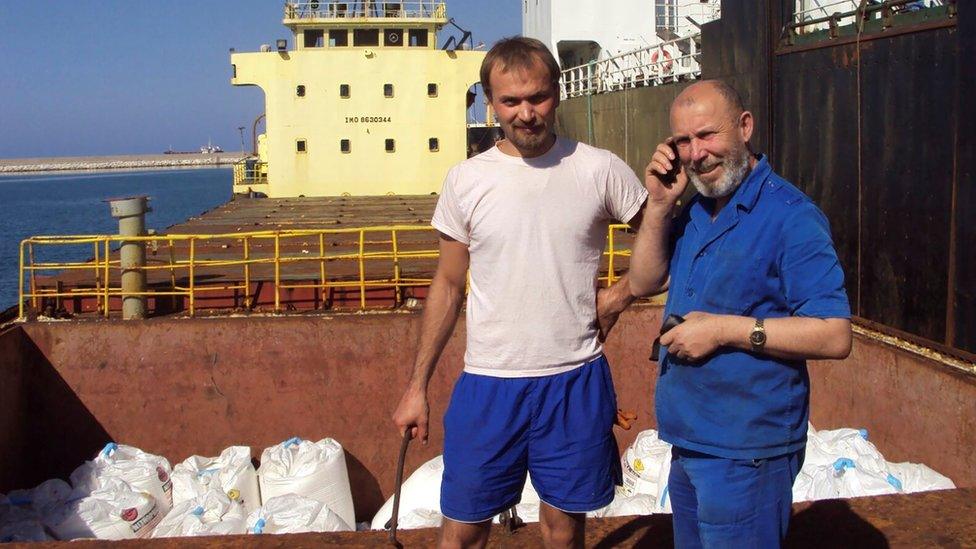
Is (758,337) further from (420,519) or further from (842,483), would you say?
(420,519)

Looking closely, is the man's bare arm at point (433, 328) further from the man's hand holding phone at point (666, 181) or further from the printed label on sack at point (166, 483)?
the printed label on sack at point (166, 483)

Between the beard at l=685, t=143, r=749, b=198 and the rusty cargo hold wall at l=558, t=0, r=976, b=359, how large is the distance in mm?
4775

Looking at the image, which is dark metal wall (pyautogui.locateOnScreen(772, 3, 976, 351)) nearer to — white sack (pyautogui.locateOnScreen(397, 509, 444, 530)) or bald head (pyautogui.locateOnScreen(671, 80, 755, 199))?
white sack (pyautogui.locateOnScreen(397, 509, 444, 530))

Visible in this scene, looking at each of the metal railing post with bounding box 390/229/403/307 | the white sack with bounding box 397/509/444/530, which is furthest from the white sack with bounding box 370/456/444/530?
the metal railing post with bounding box 390/229/403/307

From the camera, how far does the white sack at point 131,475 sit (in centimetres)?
777

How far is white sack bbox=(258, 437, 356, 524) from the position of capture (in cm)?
797

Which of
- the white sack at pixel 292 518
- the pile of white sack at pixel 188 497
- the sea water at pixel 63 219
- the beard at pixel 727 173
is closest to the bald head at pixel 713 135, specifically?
the beard at pixel 727 173

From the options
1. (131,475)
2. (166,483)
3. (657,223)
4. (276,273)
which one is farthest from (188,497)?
(657,223)

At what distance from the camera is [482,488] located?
10.1 ft

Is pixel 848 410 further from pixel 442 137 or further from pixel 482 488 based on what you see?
pixel 442 137

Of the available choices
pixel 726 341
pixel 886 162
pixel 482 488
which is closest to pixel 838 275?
pixel 726 341

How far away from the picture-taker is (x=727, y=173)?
2.64 m

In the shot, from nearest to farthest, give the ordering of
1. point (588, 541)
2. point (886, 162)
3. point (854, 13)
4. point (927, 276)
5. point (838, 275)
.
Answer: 1. point (838, 275)
2. point (588, 541)
3. point (927, 276)
4. point (886, 162)
5. point (854, 13)

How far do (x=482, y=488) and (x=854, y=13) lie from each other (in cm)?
729
